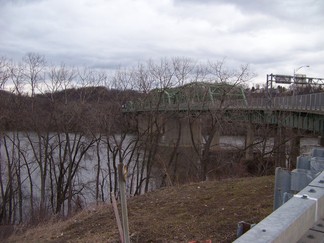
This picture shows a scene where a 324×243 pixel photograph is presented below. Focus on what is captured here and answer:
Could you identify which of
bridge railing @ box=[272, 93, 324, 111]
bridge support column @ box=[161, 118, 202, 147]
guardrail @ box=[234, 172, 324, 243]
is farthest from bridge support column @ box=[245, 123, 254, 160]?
guardrail @ box=[234, 172, 324, 243]

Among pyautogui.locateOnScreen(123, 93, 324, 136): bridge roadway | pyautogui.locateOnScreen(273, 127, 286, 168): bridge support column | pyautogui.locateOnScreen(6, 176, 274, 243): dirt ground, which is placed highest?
pyautogui.locateOnScreen(123, 93, 324, 136): bridge roadway

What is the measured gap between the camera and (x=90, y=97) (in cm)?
3388

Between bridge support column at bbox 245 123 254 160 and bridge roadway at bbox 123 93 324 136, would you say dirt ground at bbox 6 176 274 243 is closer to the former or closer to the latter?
bridge roadway at bbox 123 93 324 136

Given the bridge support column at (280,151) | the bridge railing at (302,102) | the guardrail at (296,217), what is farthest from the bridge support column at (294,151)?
the guardrail at (296,217)

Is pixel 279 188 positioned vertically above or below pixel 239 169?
above

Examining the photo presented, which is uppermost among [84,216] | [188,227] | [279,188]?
[279,188]

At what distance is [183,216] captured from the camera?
24.1ft

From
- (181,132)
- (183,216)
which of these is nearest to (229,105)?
(181,132)

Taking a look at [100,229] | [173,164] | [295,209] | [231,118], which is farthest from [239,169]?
[295,209]

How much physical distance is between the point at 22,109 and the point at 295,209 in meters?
30.1

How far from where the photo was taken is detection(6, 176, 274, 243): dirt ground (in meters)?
6.38

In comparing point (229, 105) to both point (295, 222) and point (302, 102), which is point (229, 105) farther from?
point (295, 222)

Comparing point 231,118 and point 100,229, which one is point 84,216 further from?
point 231,118

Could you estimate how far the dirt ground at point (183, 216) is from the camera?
6.38 meters
